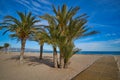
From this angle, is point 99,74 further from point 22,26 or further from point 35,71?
point 22,26

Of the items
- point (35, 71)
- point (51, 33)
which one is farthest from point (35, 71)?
point (51, 33)

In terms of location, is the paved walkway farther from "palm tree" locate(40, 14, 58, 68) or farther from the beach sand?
"palm tree" locate(40, 14, 58, 68)

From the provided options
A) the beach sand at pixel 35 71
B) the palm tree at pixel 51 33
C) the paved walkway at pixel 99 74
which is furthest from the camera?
the palm tree at pixel 51 33

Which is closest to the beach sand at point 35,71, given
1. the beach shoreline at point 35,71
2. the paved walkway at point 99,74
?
the beach shoreline at point 35,71

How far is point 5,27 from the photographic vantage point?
14023 mm

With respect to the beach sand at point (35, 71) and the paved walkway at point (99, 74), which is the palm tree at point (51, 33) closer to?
the beach sand at point (35, 71)

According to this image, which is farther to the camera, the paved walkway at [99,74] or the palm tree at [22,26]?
the palm tree at [22,26]

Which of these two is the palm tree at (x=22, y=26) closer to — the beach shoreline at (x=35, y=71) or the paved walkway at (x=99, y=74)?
the beach shoreline at (x=35, y=71)

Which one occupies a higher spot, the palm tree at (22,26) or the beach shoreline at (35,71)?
the palm tree at (22,26)

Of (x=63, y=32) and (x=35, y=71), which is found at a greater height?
(x=63, y=32)

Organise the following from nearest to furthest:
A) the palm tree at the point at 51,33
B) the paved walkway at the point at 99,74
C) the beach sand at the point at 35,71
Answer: the paved walkway at the point at 99,74 → the beach sand at the point at 35,71 → the palm tree at the point at 51,33

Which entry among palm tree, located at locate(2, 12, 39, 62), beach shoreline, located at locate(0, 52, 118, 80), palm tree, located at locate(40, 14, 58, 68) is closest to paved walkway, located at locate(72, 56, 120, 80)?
beach shoreline, located at locate(0, 52, 118, 80)

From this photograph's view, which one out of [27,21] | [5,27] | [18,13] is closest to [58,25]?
[27,21]

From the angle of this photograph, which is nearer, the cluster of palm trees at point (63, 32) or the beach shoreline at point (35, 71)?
the beach shoreline at point (35, 71)
